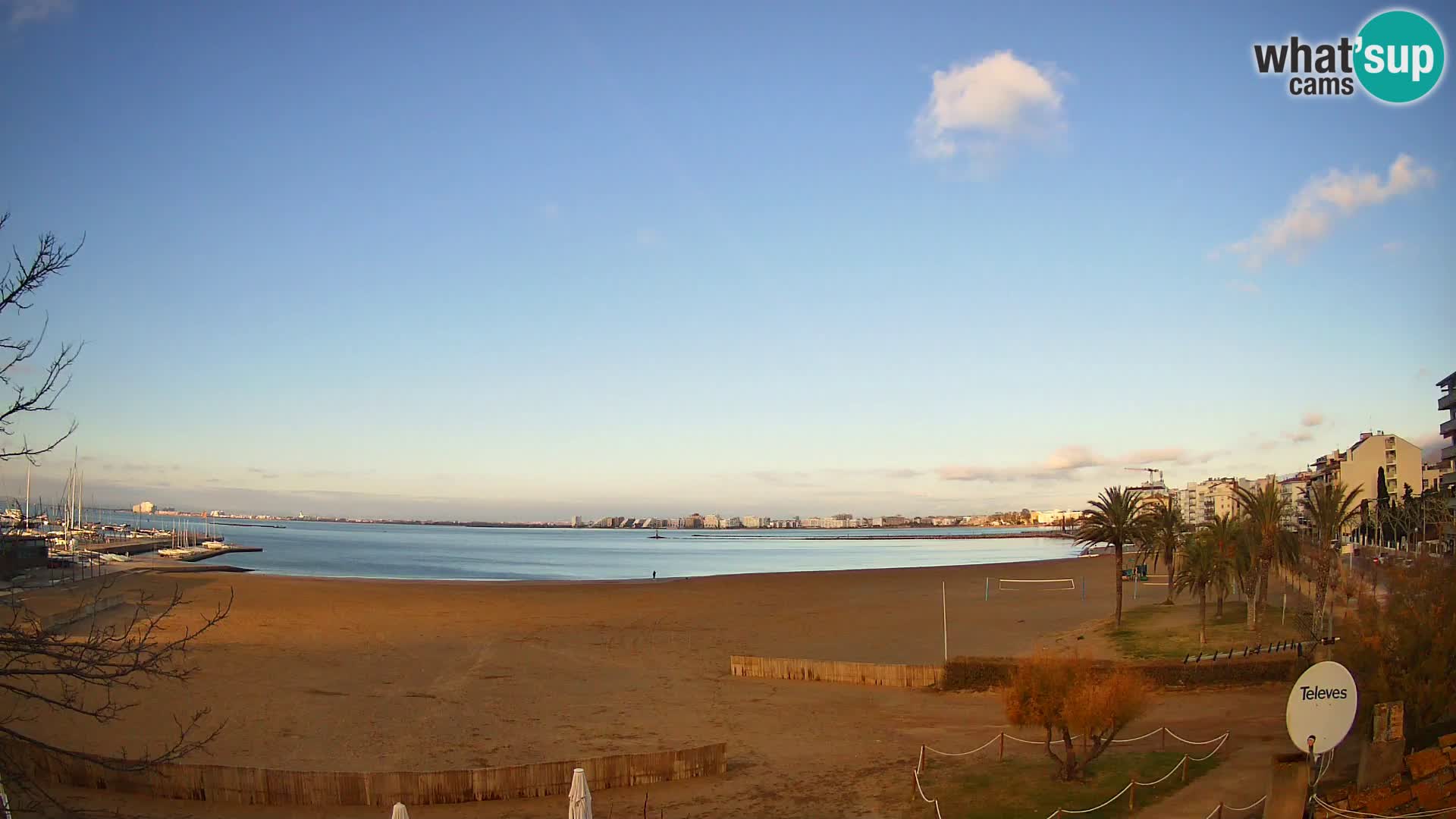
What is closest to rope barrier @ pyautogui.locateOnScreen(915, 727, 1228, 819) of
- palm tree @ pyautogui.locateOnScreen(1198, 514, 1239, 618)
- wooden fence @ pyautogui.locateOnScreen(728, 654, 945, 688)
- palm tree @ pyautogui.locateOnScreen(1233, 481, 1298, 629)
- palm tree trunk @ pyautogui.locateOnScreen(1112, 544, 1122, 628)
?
wooden fence @ pyautogui.locateOnScreen(728, 654, 945, 688)

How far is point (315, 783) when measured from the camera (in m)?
15.0

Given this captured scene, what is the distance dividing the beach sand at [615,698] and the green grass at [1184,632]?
1224 mm

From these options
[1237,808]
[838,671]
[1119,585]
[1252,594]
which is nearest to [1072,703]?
[1237,808]

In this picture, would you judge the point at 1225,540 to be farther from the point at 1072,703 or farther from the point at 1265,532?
the point at 1072,703

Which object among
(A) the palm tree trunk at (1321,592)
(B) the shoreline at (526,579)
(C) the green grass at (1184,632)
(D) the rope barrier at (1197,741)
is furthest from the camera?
(B) the shoreline at (526,579)

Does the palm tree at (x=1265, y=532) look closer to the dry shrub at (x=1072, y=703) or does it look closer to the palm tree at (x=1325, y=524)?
the palm tree at (x=1325, y=524)

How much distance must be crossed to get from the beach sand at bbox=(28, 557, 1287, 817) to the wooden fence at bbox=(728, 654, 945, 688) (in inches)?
18.4

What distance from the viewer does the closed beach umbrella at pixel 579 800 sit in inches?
440

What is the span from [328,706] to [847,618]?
22139 mm

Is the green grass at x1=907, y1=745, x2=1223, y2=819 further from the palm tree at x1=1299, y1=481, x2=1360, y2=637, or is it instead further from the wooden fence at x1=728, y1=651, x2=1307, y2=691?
the palm tree at x1=1299, y1=481, x2=1360, y2=637

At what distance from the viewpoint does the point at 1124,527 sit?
29.9m

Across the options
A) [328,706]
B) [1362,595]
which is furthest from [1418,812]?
→ [328,706]

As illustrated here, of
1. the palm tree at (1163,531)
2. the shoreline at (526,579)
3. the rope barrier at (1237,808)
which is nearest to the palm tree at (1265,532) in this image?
the palm tree at (1163,531)

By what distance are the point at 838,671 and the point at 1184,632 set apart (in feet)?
35.9
